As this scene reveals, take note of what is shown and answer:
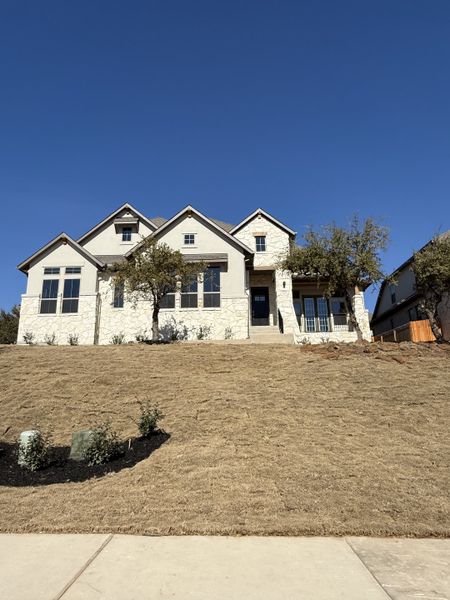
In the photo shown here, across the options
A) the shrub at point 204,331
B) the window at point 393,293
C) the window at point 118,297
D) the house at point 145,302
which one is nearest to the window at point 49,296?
the house at point 145,302

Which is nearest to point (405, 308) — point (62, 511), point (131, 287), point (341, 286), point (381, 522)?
point (341, 286)

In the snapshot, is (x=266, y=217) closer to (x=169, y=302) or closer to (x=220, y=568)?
(x=169, y=302)

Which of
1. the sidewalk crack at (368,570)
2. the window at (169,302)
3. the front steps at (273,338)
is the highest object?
the window at (169,302)

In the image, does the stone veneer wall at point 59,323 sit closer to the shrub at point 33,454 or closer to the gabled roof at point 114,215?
the gabled roof at point 114,215

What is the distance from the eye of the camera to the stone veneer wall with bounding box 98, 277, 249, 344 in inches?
938

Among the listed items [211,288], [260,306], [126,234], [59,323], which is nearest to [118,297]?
[59,323]

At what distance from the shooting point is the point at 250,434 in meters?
9.66

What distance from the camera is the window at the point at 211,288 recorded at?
80.0 feet

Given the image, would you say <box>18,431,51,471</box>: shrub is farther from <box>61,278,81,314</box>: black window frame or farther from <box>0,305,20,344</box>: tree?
<box>0,305,20,344</box>: tree

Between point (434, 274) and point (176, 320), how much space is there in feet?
46.0

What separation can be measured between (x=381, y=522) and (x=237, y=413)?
5.55 m

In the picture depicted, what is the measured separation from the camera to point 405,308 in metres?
28.6

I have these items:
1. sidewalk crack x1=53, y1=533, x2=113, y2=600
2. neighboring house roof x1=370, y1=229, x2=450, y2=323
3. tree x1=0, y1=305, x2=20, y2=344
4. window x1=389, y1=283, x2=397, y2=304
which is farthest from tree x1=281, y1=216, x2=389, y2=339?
tree x1=0, y1=305, x2=20, y2=344

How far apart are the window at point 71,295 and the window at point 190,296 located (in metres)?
6.15
